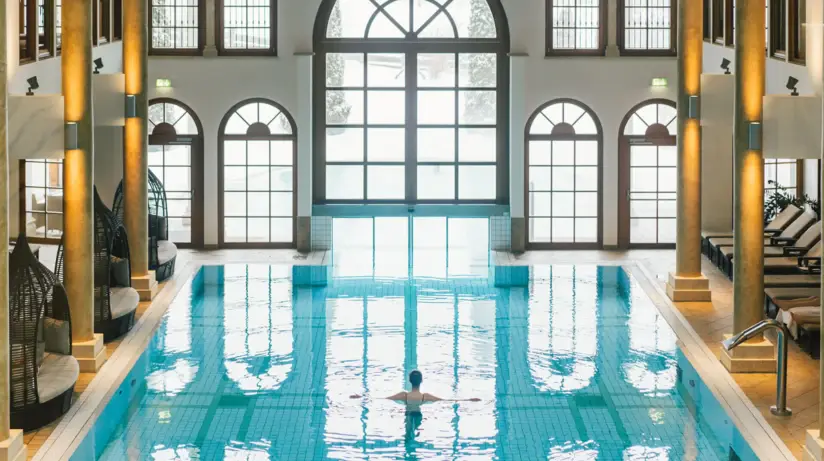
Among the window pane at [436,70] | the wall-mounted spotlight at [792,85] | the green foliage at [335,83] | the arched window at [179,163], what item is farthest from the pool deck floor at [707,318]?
the window pane at [436,70]

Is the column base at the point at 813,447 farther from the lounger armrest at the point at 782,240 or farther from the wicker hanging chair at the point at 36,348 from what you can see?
the lounger armrest at the point at 782,240

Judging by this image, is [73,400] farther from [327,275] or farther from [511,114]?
[511,114]

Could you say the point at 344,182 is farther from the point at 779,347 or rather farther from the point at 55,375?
the point at 779,347

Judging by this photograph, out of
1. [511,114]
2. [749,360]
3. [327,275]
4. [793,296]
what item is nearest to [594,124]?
[511,114]

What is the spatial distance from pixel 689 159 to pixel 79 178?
8461 mm

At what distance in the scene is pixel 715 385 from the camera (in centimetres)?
1385

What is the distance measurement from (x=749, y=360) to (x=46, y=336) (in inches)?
305

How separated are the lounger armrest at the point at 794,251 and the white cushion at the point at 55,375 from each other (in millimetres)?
10787

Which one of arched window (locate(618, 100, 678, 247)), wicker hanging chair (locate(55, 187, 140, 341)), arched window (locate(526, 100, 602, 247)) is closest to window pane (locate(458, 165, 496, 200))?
arched window (locate(526, 100, 602, 247))

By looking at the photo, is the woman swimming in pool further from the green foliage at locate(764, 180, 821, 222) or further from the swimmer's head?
the green foliage at locate(764, 180, 821, 222)

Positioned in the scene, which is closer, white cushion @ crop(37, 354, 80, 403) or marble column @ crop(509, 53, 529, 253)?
white cushion @ crop(37, 354, 80, 403)

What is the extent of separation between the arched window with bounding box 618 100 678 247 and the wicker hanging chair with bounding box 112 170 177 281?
8.18 metres

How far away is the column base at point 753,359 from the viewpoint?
14.4m

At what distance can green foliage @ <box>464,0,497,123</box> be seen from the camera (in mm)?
23188
